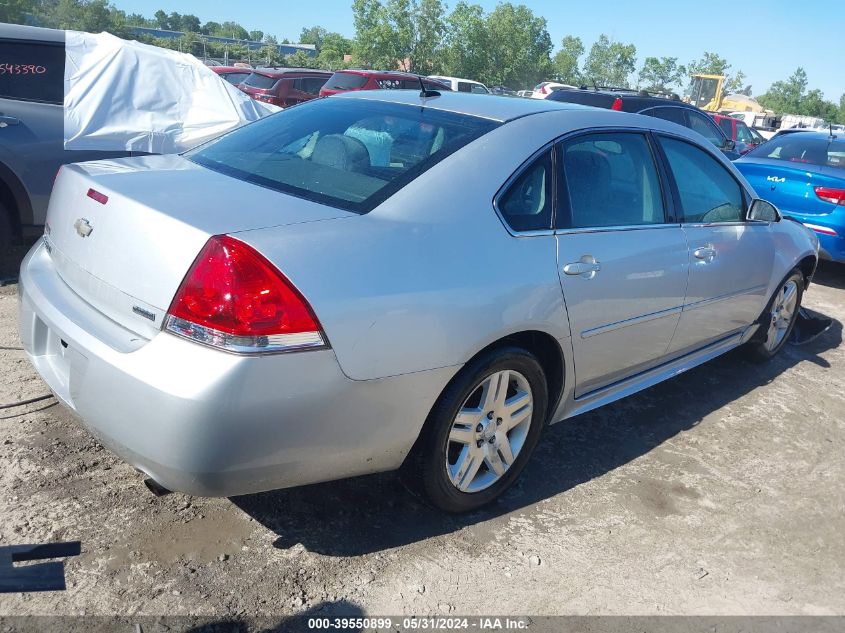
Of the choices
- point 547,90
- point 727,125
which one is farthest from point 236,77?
point 727,125

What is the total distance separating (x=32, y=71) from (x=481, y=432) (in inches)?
176

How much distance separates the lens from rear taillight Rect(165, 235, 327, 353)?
2113 mm

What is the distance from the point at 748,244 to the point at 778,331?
126 cm

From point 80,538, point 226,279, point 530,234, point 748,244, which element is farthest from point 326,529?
point 748,244

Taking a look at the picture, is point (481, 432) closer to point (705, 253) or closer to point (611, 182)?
point (611, 182)

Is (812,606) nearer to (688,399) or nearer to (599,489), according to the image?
(599,489)

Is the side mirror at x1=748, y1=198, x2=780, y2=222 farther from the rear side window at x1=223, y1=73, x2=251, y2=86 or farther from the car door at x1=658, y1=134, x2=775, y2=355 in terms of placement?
the rear side window at x1=223, y1=73, x2=251, y2=86

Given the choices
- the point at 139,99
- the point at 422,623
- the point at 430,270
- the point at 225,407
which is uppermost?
the point at 139,99

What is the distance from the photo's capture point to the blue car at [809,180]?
6.98m

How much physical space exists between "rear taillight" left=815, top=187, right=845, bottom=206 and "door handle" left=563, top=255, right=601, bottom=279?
5.10m

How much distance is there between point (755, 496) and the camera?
11.2 ft

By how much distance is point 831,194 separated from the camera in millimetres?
6996

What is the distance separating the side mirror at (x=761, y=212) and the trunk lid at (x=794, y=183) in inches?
126

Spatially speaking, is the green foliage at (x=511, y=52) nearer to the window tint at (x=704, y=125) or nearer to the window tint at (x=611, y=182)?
the window tint at (x=704, y=125)
